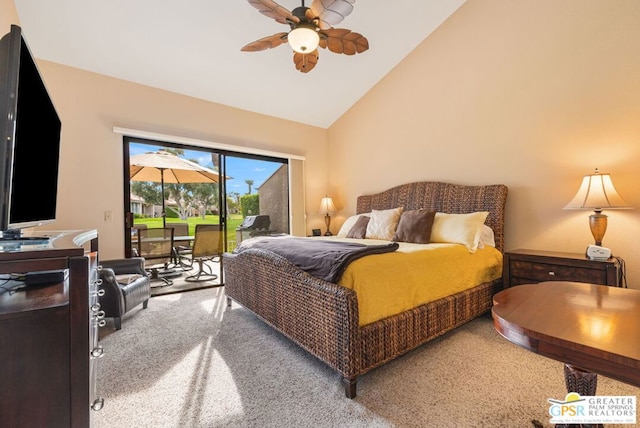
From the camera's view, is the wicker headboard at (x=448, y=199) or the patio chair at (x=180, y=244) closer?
the wicker headboard at (x=448, y=199)

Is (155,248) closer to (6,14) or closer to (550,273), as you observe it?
(6,14)

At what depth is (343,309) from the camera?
1.60m

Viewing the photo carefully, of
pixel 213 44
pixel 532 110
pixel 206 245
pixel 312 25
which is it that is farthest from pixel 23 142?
pixel 532 110

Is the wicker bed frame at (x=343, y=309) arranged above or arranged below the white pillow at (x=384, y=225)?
below

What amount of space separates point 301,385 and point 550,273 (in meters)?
2.25

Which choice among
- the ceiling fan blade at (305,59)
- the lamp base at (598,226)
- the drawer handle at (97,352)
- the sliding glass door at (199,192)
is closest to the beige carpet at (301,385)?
the drawer handle at (97,352)

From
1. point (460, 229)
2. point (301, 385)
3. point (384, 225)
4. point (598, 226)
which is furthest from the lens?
point (384, 225)

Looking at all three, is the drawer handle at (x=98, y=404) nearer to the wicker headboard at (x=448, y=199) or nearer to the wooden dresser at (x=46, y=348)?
the wooden dresser at (x=46, y=348)

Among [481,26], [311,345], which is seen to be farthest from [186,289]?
[481,26]

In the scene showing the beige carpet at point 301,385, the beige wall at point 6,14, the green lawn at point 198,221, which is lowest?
the beige carpet at point 301,385

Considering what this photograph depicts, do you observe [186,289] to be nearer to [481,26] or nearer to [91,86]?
[91,86]

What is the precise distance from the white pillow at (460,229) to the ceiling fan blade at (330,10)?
2171mm

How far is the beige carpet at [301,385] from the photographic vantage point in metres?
1.44

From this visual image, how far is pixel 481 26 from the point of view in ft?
10.4
